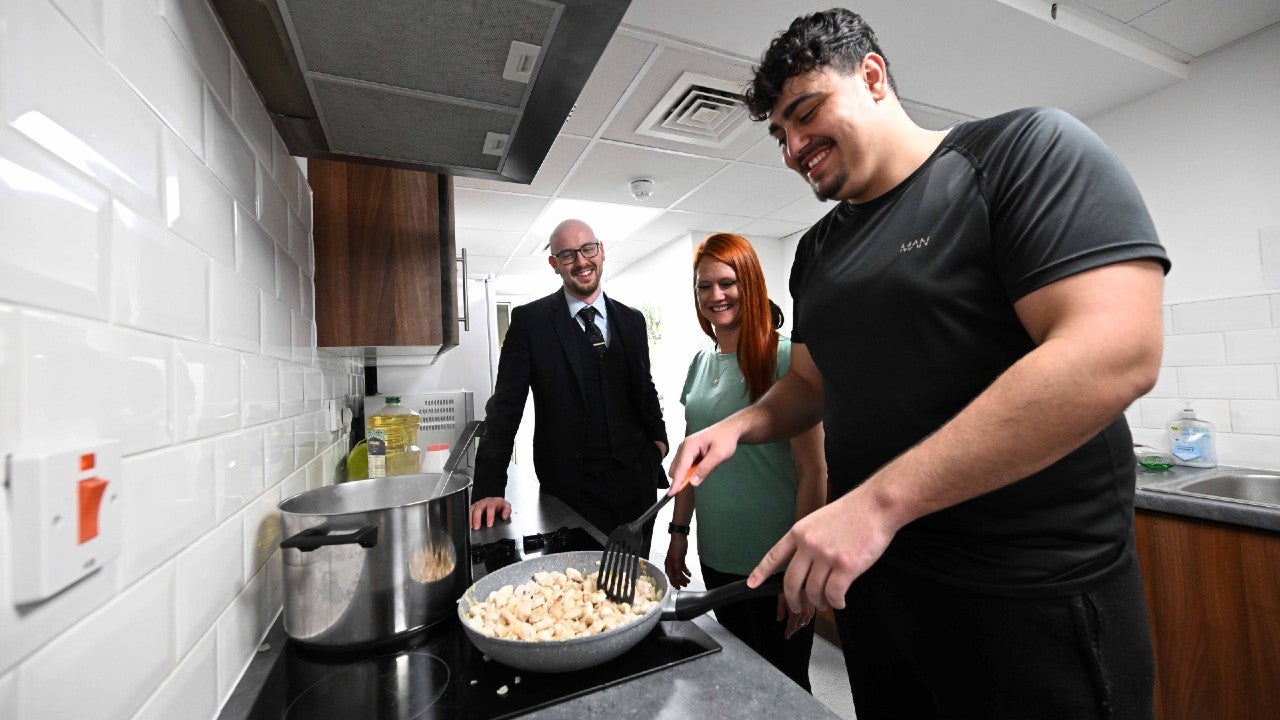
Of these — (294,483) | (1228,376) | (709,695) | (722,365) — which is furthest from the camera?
(1228,376)

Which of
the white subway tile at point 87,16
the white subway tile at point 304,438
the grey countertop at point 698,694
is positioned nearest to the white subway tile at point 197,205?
the white subway tile at point 87,16

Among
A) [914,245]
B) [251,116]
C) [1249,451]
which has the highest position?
[251,116]

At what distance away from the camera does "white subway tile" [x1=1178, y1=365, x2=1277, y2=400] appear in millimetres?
1875

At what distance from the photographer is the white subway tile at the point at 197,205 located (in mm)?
528

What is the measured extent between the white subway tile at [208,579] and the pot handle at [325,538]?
0.23 ft

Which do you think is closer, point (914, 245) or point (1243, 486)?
point (914, 245)

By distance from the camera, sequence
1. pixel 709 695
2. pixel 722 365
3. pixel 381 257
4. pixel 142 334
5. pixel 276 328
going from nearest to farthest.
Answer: pixel 142 334
pixel 709 695
pixel 276 328
pixel 381 257
pixel 722 365

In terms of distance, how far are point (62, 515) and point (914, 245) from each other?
975 mm

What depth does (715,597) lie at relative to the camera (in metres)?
0.66

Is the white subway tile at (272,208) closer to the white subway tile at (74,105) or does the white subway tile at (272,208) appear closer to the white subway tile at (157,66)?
the white subway tile at (157,66)

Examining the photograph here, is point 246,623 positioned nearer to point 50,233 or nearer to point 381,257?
point 50,233

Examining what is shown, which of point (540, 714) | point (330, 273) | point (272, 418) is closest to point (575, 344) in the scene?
point (330, 273)

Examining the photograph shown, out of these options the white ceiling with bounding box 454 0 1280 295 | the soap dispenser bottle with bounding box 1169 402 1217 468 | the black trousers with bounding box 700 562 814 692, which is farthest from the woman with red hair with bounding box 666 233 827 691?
the soap dispenser bottle with bounding box 1169 402 1217 468

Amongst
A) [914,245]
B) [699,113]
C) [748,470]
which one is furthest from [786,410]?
[699,113]
